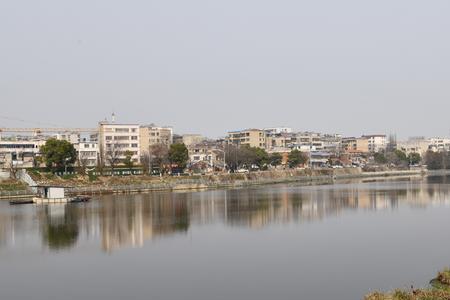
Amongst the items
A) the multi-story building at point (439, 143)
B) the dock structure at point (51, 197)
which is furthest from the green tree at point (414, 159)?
the dock structure at point (51, 197)

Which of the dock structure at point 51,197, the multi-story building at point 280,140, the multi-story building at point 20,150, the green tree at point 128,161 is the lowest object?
the dock structure at point 51,197

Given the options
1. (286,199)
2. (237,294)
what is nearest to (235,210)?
(286,199)

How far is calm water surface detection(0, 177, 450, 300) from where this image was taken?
1104 centimetres

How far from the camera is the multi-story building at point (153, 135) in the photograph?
194ft

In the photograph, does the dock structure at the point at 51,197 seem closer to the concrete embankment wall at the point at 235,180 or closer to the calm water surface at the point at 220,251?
the calm water surface at the point at 220,251

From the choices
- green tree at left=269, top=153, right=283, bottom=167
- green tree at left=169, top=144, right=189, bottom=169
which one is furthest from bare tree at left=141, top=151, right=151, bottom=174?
green tree at left=269, top=153, right=283, bottom=167

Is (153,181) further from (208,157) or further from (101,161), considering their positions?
(208,157)

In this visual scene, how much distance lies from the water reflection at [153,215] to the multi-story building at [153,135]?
87.8 feet

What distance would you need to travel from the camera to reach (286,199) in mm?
30578

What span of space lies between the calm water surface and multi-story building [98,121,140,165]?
25.6m

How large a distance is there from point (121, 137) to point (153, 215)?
102ft

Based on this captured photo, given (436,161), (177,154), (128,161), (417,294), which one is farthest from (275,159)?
(417,294)

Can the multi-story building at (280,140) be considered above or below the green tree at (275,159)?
above

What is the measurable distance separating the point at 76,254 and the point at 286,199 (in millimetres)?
17196
